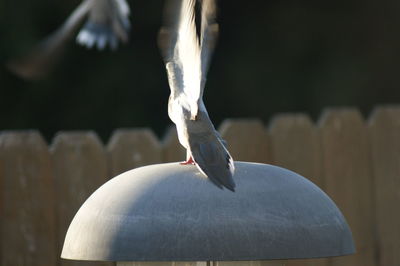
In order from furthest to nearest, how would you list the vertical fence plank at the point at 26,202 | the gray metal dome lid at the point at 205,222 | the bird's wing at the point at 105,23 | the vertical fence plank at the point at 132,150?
the bird's wing at the point at 105,23 < the vertical fence plank at the point at 132,150 < the vertical fence plank at the point at 26,202 < the gray metal dome lid at the point at 205,222

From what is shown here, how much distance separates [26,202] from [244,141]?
112cm

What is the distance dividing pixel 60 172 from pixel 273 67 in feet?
17.2

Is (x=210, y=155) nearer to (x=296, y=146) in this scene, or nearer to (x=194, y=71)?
(x=194, y=71)

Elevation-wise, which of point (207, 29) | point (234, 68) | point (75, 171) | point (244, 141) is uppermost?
point (234, 68)

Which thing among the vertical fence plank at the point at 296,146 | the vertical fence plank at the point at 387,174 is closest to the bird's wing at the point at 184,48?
the vertical fence plank at the point at 296,146

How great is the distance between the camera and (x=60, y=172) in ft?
13.9

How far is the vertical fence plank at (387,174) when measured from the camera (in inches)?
185

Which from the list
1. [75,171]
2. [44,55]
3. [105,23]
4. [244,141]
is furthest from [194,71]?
[105,23]

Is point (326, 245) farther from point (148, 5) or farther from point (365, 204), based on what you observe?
point (148, 5)

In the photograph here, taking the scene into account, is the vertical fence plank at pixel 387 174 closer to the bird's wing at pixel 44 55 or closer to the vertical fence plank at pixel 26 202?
the vertical fence plank at pixel 26 202

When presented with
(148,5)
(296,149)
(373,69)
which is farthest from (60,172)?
(373,69)

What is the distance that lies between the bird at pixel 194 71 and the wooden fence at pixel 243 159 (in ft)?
6.02

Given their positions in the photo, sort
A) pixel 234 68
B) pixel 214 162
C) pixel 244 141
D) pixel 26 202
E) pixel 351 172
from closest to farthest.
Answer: pixel 214 162 < pixel 26 202 < pixel 244 141 < pixel 351 172 < pixel 234 68

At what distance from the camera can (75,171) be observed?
14.0ft
